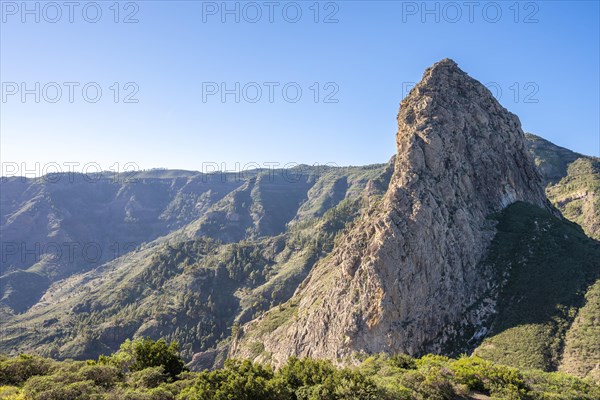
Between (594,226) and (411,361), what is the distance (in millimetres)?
131667

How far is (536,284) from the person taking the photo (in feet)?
283

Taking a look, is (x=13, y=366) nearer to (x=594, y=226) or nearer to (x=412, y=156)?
(x=412, y=156)

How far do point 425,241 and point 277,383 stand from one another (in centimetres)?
6979

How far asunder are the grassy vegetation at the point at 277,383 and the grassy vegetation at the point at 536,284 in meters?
27.8

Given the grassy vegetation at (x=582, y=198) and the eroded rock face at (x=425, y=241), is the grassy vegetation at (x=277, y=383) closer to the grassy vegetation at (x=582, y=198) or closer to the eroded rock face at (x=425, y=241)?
the eroded rock face at (x=425, y=241)

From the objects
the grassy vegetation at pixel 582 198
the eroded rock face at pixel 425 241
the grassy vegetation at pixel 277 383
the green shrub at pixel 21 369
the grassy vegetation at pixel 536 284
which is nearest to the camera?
the grassy vegetation at pixel 277 383

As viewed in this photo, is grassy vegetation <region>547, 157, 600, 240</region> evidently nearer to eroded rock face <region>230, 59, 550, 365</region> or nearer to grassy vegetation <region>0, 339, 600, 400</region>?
eroded rock face <region>230, 59, 550, 365</region>

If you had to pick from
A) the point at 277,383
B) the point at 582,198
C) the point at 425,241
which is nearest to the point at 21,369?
the point at 277,383

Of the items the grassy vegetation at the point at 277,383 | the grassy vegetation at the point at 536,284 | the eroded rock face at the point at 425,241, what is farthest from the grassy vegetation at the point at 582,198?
the grassy vegetation at the point at 277,383

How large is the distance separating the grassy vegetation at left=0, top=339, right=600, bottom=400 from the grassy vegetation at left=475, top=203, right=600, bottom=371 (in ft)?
91.1

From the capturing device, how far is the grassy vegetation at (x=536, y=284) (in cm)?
7231

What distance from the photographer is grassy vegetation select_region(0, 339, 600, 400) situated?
102ft

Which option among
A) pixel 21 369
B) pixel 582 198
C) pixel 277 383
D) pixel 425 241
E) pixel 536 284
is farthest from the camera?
pixel 582 198

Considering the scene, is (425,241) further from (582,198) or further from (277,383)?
(582,198)
